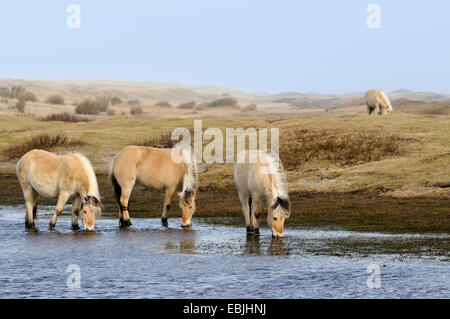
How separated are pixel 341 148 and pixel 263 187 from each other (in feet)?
44.2

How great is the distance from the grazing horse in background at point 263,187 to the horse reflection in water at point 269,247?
344mm

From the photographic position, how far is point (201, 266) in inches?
452

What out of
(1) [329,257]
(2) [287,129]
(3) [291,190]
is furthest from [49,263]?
(2) [287,129]

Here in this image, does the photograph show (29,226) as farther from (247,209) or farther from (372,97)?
(372,97)

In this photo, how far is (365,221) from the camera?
16609mm

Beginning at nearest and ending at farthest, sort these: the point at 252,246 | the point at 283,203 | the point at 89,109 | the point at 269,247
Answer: the point at 269,247, the point at 252,246, the point at 283,203, the point at 89,109

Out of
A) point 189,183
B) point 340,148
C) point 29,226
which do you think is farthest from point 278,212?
point 340,148

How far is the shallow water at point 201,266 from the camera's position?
9.70 meters

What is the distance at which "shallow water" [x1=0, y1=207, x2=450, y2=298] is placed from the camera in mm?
9703

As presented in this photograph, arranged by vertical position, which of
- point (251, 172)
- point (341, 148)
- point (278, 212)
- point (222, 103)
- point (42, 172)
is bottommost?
point (222, 103)

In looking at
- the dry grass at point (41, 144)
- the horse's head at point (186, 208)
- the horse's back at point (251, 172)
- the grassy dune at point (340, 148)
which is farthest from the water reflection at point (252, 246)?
the dry grass at point (41, 144)

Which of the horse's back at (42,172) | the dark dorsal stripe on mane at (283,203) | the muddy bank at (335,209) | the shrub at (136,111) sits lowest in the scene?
the shrub at (136,111)

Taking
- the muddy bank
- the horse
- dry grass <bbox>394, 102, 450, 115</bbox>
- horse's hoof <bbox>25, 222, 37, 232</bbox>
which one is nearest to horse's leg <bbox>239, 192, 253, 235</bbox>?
the muddy bank

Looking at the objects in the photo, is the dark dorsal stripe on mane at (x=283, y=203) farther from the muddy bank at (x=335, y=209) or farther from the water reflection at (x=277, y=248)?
the muddy bank at (x=335, y=209)
